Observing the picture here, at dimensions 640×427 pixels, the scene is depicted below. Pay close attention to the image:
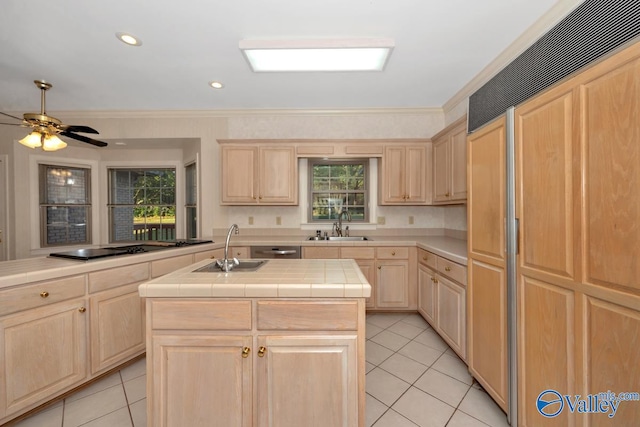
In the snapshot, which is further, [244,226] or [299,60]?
[244,226]

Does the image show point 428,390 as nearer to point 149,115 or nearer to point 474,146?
point 474,146

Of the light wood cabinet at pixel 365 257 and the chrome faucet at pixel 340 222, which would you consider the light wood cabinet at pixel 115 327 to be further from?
the chrome faucet at pixel 340 222

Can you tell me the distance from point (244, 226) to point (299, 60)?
88.8 inches

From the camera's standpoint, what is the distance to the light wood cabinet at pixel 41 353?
4.66 ft

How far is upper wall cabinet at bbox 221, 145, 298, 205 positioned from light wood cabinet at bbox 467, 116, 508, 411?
6.72 ft

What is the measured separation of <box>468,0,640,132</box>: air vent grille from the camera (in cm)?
88

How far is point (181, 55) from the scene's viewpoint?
2.15 m

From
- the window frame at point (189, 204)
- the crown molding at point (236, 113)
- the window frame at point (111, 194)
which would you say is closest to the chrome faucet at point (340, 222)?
the crown molding at point (236, 113)

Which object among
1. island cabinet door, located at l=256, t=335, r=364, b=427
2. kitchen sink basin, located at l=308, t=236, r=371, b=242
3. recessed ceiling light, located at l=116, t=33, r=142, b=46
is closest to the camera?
island cabinet door, located at l=256, t=335, r=364, b=427

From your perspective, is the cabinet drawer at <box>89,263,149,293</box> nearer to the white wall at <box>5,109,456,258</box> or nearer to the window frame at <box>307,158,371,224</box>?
the white wall at <box>5,109,456,258</box>

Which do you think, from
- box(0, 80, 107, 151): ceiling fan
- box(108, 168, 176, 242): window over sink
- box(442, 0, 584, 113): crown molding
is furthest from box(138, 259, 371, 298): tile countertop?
box(108, 168, 176, 242): window over sink

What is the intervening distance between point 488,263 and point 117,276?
2.71 m

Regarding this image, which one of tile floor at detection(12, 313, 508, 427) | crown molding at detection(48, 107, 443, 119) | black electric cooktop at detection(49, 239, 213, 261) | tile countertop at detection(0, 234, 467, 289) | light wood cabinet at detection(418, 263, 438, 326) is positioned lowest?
tile floor at detection(12, 313, 508, 427)

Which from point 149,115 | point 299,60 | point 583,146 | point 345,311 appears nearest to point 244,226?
A: point 149,115
